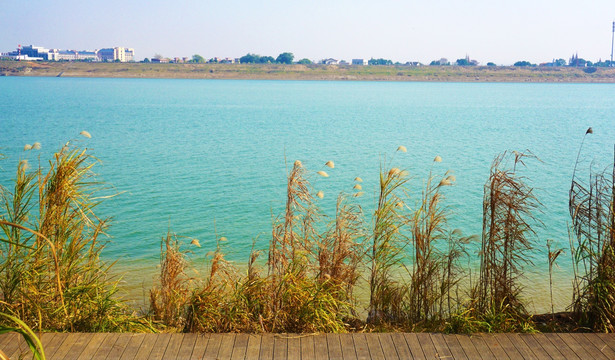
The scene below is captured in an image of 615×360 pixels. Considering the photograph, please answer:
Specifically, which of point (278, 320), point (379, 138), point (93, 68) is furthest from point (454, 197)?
point (93, 68)

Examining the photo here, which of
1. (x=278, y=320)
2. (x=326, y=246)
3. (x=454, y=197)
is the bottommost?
(x=454, y=197)

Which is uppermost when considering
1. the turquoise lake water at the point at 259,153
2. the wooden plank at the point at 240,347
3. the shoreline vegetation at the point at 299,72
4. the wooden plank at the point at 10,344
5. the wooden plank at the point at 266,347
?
the shoreline vegetation at the point at 299,72

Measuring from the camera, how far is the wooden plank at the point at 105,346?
4.33 meters

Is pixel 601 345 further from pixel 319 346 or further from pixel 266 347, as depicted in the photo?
pixel 266 347

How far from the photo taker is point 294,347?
178 inches

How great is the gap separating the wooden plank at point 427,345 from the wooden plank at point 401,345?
0.38 feet

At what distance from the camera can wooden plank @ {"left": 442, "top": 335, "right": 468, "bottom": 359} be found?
440 cm

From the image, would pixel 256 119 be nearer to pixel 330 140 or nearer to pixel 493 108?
pixel 330 140

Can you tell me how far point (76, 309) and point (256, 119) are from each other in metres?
37.9

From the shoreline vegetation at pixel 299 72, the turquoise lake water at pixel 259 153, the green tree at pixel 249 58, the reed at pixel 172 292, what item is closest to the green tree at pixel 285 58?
the green tree at pixel 249 58

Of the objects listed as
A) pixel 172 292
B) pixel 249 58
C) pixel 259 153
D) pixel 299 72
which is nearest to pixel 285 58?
Result: pixel 249 58

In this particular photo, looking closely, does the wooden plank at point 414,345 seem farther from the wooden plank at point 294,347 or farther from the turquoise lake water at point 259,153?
the turquoise lake water at point 259,153

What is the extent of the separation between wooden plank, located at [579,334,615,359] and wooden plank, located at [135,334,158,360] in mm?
3362

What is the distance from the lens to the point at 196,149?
2650cm
